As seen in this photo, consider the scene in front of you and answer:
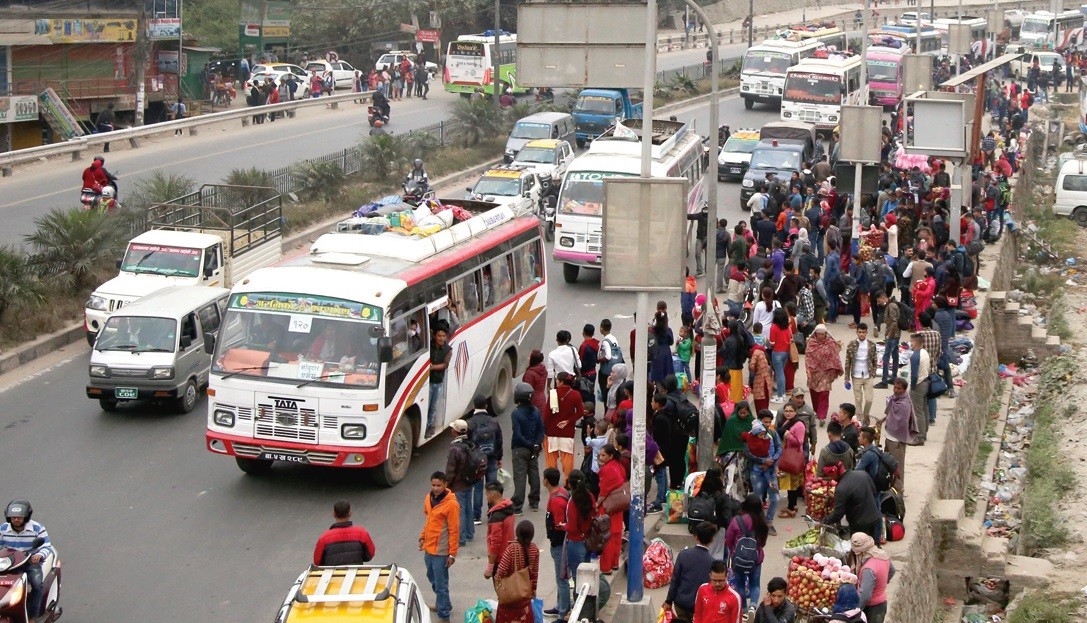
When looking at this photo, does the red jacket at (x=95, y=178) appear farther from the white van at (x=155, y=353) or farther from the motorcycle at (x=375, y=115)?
the motorcycle at (x=375, y=115)

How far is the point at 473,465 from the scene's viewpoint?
13242 mm

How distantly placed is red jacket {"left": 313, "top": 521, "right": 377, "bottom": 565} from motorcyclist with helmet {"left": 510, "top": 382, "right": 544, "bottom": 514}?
125 inches

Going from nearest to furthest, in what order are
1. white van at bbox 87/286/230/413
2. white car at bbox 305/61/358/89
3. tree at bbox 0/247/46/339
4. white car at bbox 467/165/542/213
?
white van at bbox 87/286/230/413, tree at bbox 0/247/46/339, white car at bbox 467/165/542/213, white car at bbox 305/61/358/89

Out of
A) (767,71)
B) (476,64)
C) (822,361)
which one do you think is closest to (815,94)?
(767,71)

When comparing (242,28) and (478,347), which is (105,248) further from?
(242,28)

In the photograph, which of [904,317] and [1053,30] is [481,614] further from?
[1053,30]

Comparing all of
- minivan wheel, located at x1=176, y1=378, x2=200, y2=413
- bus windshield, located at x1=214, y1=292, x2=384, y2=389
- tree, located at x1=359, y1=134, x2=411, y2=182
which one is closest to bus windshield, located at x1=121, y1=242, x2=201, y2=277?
minivan wheel, located at x1=176, y1=378, x2=200, y2=413

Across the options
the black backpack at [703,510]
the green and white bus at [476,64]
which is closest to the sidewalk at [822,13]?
the green and white bus at [476,64]

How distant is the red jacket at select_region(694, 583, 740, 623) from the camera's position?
10.0 m

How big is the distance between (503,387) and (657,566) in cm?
652

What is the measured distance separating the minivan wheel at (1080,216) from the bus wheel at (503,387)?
26.5 m

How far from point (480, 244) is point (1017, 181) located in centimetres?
2697

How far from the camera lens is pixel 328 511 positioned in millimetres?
14648

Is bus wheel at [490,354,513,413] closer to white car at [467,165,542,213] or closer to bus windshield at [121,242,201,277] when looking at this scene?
bus windshield at [121,242,201,277]
